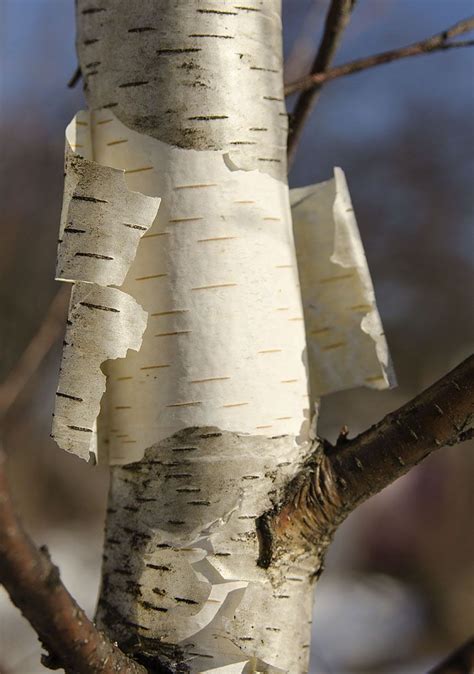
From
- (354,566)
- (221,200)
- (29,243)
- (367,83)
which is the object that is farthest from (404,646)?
(367,83)

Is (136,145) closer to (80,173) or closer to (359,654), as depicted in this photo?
(80,173)

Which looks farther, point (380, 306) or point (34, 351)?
point (380, 306)

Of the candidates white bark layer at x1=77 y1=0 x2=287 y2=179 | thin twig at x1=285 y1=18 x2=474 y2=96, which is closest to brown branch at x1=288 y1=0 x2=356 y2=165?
thin twig at x1=285 y1=18 x2=474 y2=96

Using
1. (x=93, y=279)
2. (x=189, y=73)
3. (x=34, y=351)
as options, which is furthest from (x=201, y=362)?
(x=34, y=351)

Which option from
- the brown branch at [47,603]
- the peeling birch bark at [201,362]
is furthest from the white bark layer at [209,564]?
the brown branch at [47,603]

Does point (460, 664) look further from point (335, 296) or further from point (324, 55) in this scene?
point (324, 55)

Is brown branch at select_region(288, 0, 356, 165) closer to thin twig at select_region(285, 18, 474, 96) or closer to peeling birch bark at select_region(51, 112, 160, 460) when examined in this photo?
thin twig at select_region(285, 18, 474, 96)
